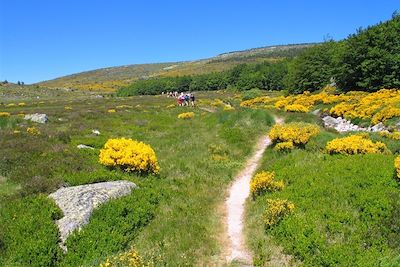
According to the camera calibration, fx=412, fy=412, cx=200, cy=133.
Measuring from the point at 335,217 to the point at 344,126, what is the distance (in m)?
22.1

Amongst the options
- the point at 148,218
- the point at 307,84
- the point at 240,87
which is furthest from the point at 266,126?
the point at 240,87

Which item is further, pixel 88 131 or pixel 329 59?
pixel 329 59

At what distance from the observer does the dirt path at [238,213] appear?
424 inches

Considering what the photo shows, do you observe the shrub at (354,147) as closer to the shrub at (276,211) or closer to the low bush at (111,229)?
the shrub at (276,211)

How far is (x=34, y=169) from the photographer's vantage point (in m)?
16.2

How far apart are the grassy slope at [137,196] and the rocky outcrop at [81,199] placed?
0.32 meters

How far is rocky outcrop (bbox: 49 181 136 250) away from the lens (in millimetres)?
11508

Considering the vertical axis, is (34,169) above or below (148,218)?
above

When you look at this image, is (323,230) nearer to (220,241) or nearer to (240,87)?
(220,241)

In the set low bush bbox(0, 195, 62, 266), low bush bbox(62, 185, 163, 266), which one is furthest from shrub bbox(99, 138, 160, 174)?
low bush bbox(0, 195, 62, 266)

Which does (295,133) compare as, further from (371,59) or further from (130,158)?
(371,59)

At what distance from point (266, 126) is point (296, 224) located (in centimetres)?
1775

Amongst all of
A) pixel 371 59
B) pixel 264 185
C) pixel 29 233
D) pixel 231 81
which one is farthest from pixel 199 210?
pixel 231 81

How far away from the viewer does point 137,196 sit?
44.8 feet
